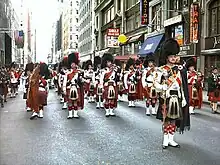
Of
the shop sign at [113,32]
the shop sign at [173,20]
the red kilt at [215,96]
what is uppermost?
the shop sign at [113,32]

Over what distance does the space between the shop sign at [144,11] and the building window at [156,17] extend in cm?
63

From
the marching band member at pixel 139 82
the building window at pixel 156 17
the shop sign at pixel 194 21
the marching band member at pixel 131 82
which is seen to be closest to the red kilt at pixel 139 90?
the marching band member at pixel 139 82

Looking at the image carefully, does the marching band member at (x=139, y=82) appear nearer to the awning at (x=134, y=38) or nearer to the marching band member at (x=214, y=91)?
the marching band member at (x=214, y=91)

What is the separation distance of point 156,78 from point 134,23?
30.4 metres

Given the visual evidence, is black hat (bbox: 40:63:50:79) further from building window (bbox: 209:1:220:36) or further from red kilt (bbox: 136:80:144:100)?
building window (bbox: 209:1:220:36)

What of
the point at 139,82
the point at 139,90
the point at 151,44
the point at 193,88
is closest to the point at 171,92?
the point at 193,88

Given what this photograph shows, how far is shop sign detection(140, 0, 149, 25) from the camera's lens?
106ft

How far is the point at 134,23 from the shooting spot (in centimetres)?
3759

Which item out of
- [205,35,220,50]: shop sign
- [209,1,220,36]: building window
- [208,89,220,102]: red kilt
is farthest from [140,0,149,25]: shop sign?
[208,89,220,102]: red kilt

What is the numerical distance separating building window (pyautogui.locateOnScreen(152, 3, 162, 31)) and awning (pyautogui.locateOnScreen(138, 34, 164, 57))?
939 mm

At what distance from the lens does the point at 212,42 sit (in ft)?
75.8

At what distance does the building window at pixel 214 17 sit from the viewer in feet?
74.8

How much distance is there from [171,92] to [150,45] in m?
23.6

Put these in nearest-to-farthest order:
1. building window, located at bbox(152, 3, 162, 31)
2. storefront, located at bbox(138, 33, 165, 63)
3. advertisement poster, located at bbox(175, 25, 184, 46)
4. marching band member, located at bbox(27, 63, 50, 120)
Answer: marching band member, located at bbox(27, 63, 50, 120) → advertisement poster, located at bbox(175, 25, 184, 46) → storefront, located at bbox(138, 33, 165, 63) → building window, located at bbox(152, 3, 162, 31)
